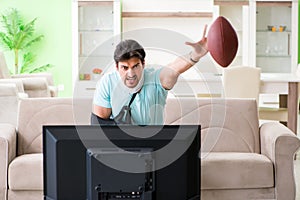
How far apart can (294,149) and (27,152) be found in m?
1.60

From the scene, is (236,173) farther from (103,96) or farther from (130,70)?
(130,70)

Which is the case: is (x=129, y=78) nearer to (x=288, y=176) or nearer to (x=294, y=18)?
(x=288, y=176)

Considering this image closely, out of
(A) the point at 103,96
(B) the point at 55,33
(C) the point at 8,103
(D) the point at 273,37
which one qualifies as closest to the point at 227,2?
(D) the point at 273,37

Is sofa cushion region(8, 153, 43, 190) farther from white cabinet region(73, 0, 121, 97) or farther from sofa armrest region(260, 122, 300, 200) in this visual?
white cabinet region(73, 0, 121, 97)

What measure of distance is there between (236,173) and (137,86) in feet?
4.89

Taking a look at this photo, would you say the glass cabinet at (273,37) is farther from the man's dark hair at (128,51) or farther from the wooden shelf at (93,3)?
the man's dark hair at (128,51)

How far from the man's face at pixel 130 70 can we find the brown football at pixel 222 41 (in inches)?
18.3

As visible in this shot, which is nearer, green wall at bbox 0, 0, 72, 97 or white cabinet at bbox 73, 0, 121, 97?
white cabinet at bbox 73, 0, 121, 97

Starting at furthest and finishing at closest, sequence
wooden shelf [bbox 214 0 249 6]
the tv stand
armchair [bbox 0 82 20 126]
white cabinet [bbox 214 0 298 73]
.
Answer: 1. white cabinet [bbox 214 0 298 73]
2. wooden shelf [bbox 214 0 249 6]
3. armchair [bbox 0 82 20 126]
4. the tv stand

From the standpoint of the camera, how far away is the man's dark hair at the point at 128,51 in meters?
2.27

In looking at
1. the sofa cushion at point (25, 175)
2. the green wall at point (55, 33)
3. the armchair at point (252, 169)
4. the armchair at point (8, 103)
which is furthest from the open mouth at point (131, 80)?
the green wall at point (55, 33)

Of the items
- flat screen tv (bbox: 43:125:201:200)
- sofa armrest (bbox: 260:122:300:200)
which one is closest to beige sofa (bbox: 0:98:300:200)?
sofa armrest (bbox: 260:122:300:200)

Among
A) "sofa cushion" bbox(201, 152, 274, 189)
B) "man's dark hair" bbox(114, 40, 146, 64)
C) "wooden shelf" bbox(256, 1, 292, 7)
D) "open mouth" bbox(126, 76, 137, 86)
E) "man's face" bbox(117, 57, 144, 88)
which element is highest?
"wooden shelf" bbox(256, 1, 292, 7)

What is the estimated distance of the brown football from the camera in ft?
5.90
